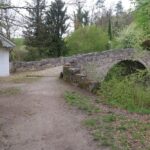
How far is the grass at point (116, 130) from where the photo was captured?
777cm

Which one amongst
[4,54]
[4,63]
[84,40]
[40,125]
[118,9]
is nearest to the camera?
[40,125]

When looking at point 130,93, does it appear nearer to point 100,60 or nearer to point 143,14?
point 143,14

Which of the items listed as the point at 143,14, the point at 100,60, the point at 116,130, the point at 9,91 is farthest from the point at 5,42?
the point at 143,14

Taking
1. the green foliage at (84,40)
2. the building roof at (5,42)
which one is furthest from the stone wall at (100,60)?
the green foliage at (84,40)

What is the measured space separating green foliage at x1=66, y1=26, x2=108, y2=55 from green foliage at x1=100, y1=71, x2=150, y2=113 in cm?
2493

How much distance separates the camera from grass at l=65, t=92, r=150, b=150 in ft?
25.5

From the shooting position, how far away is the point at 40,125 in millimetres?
9211

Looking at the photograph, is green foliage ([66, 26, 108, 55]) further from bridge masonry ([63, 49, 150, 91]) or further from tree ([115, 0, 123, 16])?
tree ([115, 0, 123, 16])

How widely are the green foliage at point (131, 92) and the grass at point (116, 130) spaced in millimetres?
2340

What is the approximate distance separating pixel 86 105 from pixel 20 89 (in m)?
Answer: 4.56

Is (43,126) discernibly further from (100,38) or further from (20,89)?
(100,38)

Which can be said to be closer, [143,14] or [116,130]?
[143,14]

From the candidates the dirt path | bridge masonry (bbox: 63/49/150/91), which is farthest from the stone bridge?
the dirt path

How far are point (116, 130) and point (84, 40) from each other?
31.0 m
